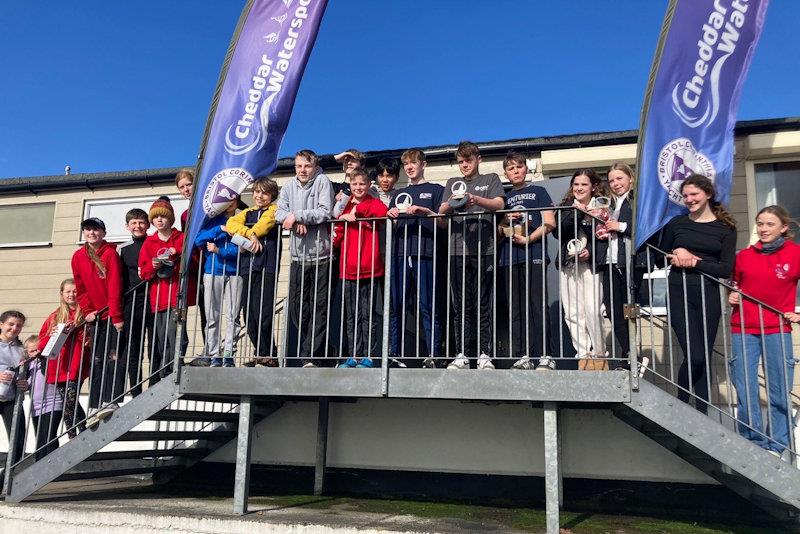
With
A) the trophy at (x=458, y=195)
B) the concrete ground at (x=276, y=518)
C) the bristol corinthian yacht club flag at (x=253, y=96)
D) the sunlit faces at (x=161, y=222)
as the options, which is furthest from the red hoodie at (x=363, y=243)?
the concrete ground at (x=276, y=518)

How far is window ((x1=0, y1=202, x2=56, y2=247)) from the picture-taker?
939 cm

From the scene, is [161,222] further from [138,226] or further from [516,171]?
[516,171]

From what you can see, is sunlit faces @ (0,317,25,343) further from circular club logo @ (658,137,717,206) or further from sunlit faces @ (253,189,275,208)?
circular club logo @ (658,137,717,206)

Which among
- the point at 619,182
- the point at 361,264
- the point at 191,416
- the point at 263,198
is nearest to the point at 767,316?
the point at 619,182

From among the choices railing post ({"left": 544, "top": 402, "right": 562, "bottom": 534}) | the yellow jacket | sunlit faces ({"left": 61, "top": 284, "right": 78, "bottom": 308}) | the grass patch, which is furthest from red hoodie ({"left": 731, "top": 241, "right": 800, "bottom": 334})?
Result: sunlit faces ({"left": 61, "top": 284, "right": 78, "bottom": 308})

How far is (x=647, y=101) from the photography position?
554 centimetres

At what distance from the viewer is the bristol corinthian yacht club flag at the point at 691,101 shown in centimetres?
552

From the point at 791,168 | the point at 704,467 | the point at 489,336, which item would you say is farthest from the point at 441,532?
the point at 791,168

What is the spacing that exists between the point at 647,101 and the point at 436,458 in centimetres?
415

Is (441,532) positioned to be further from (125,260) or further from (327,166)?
(327,166)

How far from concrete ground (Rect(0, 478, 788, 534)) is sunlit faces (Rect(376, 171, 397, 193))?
292 cm

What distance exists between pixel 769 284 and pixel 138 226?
561 cm

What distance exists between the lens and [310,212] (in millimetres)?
5738

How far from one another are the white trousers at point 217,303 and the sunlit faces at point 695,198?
3767 mm
